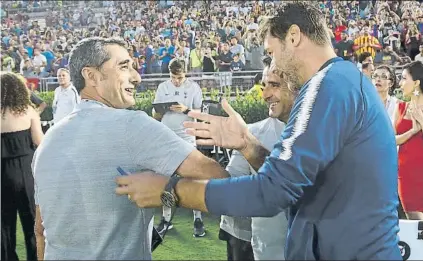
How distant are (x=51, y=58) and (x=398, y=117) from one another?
37.2ft

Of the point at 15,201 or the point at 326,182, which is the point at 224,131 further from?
the point at 15,201

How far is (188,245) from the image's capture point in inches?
211

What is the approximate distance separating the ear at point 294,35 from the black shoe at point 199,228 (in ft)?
13.4

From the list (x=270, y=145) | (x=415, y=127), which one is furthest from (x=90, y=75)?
(x=415, y=127)

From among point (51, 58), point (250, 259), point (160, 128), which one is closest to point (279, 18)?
point (160, 128)

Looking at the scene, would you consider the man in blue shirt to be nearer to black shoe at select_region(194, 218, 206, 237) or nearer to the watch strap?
the watch strap

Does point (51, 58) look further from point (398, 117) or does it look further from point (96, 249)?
point (96, 249)

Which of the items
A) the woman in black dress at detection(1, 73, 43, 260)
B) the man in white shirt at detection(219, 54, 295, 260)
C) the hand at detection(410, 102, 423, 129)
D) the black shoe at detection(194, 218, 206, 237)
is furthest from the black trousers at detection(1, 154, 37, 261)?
the hand at detection(410, 102, 423, 129)

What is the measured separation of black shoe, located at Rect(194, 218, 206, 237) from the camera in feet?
18.6

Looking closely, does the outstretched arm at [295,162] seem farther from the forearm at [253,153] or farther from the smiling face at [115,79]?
the smiling face at [115,79]

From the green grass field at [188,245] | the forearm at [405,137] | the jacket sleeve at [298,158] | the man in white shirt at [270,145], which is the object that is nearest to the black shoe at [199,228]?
the green grass field at [188,245]

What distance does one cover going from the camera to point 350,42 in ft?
36.9

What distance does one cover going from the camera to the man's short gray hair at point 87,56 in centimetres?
211

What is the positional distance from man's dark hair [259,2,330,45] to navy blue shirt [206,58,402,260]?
17cm
